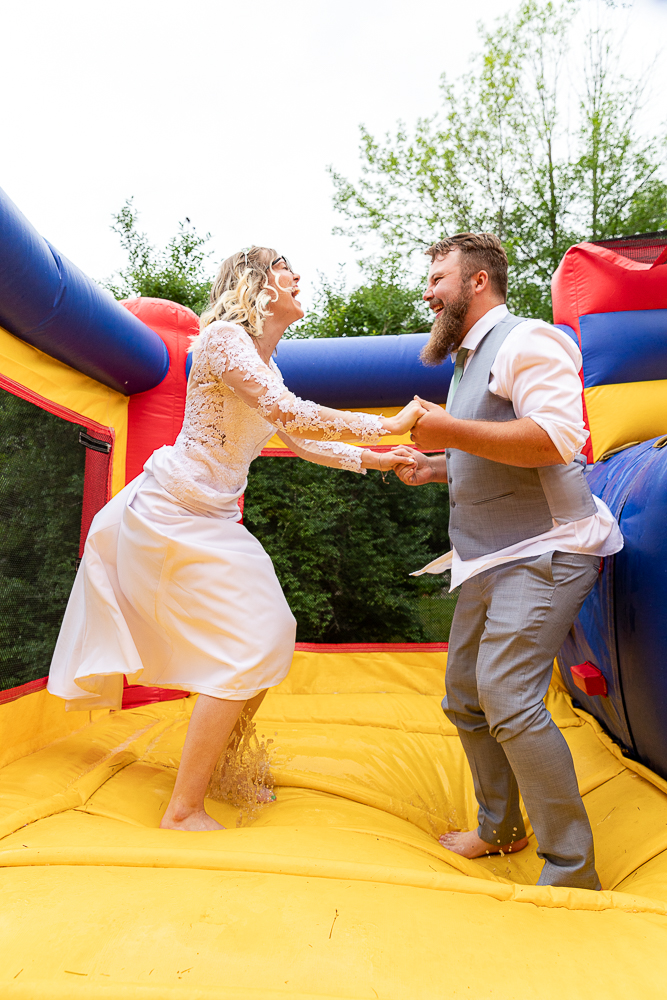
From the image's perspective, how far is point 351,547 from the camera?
3.64m

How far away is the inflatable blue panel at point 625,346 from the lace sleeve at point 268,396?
1299mm

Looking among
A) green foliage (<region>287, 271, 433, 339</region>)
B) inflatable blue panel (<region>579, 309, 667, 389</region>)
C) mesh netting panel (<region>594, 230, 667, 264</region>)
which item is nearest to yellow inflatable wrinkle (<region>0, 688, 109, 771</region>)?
inflatable blue panel (<region>579, 309, 667, 389</region>)

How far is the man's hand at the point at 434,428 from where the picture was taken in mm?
1713

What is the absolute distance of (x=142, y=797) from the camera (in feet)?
6.47

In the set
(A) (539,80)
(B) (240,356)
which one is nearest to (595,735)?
(B) (240,356)

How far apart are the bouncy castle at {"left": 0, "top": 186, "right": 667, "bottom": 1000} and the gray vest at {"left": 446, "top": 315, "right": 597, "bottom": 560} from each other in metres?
0.27

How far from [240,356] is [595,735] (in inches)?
71.4

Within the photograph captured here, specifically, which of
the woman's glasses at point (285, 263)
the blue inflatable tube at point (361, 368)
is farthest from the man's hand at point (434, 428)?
the blue inflatable tube at point (361, 368)

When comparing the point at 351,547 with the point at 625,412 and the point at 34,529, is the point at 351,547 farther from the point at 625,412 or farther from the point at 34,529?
the point at 34,529

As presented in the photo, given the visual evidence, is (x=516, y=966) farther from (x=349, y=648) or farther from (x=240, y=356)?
(x=349, y=648)

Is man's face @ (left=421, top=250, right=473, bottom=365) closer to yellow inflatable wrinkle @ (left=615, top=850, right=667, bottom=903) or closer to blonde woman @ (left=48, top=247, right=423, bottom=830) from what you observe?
blonde woman @ (left=48, top=247, right=423, bottom=830)

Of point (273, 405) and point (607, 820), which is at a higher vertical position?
point (273, 405)

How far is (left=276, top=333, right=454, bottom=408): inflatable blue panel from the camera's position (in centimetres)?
326

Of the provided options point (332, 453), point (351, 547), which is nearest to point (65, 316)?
point (332, 453)
